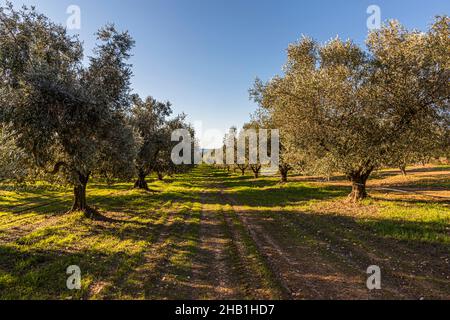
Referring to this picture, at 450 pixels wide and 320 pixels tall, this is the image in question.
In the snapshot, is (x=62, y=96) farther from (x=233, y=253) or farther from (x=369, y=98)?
(x=369, y=98)

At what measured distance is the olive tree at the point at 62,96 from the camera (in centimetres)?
1744

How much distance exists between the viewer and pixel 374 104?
2406 centimetres

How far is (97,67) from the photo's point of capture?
901 inches

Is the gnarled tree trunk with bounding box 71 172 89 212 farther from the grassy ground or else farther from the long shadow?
the long shadow

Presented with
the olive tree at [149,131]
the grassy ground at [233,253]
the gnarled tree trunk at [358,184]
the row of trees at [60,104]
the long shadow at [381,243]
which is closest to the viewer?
the grassy ground at [233,253]

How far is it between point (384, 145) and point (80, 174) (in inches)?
1030

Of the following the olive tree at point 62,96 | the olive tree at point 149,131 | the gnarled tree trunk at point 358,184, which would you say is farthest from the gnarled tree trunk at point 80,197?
the gnarled tree trunk at point 358,184

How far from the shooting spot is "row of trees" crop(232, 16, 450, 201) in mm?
22438

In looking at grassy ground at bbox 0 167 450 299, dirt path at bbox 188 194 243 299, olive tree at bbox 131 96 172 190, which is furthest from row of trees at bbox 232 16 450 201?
olive tree at bbox 131 96 172 190

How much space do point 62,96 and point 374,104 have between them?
24111mm

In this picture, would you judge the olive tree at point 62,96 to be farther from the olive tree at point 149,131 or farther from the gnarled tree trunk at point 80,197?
the olive tree at point 149,131

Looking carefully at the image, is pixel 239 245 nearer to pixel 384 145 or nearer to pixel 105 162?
pixel 105 162

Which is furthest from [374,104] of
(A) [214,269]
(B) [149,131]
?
(B) [149,131]
